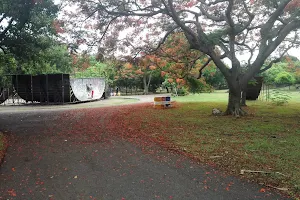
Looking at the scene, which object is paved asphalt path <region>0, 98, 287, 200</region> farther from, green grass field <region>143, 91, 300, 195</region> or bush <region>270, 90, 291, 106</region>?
bush <region>270, 90, 291, 106</region>

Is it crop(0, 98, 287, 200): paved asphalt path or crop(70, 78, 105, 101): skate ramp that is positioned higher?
crop(70, 78, 105, 101): skate ramp

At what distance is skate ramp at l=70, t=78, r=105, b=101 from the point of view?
2272 centimetres

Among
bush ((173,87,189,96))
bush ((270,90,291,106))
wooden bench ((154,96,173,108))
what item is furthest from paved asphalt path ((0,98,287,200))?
bush ((173,87,189,96))

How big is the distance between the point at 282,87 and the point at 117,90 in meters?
28.9

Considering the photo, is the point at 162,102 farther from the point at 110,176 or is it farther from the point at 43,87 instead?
the point at 110,176

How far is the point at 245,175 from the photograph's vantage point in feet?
15.9

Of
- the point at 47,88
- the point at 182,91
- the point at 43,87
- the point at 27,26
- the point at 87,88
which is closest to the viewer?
the point at 27,26

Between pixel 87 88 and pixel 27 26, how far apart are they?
14462 millimetres

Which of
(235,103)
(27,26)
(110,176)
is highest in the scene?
(27,26)

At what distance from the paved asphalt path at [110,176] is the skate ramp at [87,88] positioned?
15.9 m

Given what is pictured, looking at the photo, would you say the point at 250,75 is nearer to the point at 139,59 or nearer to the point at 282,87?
the point at 139,59

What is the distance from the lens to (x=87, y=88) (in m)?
25.0

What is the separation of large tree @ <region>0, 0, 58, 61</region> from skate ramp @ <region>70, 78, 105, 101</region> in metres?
10.2

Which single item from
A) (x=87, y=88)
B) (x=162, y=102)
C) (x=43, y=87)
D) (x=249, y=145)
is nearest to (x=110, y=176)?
(x=249, y=145)
